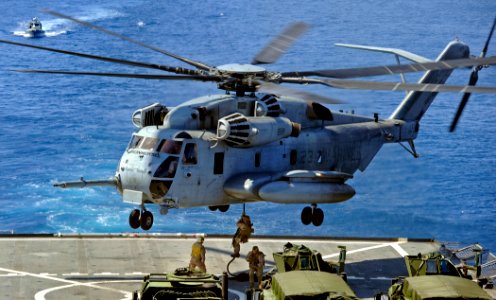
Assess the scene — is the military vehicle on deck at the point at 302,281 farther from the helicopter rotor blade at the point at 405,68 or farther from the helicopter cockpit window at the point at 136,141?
the helicopter cockpit window at the point at 136,141

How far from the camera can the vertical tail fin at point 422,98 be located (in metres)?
48.3

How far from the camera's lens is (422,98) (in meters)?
48.8

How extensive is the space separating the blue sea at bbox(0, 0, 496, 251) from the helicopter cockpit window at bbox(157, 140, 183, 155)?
13375mm

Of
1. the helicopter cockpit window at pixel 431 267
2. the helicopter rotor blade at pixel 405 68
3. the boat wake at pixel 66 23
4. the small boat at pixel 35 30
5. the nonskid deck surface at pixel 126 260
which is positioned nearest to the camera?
the helicopter cockpit window at pixel 431 267

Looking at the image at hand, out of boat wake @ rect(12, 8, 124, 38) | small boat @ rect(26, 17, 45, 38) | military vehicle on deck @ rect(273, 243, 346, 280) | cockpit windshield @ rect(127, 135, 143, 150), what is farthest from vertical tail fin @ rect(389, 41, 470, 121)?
small boat @ rect(26, 17, 45, 38)

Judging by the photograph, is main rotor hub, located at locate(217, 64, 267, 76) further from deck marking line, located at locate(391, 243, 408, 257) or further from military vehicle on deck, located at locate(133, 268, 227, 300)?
military vehicle on deck, located at locate(133, 268, 227, 300)

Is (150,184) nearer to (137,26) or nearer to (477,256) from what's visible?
(477,256)

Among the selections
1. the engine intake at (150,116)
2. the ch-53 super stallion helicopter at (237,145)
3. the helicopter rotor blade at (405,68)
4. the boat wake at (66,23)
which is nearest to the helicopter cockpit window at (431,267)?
the helicopter rotor blade at (405,68)

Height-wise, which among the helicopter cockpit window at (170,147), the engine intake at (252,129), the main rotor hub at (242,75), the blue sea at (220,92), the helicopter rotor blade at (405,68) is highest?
the helicopter rotor blade at (405,68)

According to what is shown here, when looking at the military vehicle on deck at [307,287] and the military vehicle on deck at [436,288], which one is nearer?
the military vehicle on deck at [307,287]

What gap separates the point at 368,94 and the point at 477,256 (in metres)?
45.3

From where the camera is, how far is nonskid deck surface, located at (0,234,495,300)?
3806 centimetres

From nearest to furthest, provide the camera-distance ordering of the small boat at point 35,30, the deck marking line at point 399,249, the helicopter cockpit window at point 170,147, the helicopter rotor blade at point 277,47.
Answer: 1. the helicopter cockpit window at point 170,147
2. the helicopter rotor blade at point 277,47
3. the deck marking line at point 399,249
4. the small boat at point 35,30

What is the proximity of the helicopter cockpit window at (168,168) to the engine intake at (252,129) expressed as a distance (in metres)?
1.74
